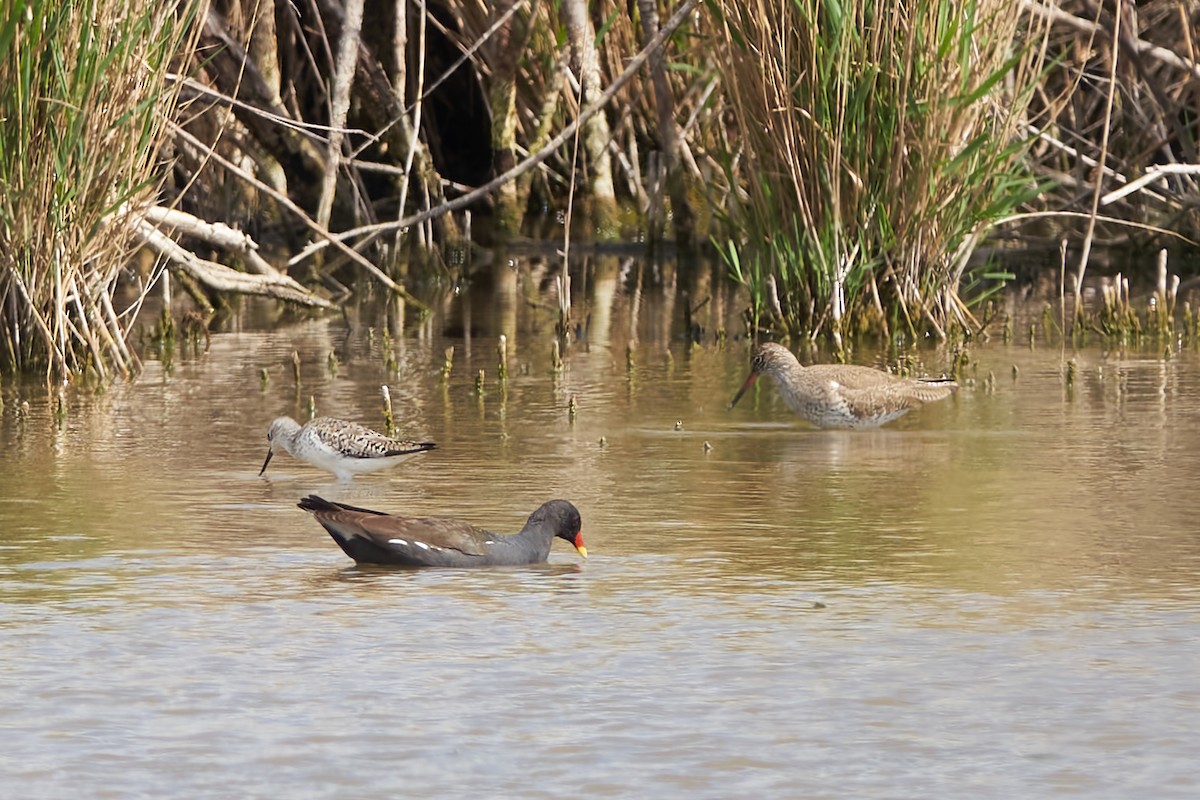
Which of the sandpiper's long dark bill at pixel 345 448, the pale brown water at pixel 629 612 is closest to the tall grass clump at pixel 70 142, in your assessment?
the pale brown water at pixel 629 612

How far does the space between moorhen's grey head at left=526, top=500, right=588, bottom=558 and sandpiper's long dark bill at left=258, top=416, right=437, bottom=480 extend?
1.77 metres

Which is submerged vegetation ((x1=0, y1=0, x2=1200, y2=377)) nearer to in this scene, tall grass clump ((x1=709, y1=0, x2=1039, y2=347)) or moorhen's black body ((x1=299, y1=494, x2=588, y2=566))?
tall grass clump ((x1=709, y1=0, x2=1039, y2=347))

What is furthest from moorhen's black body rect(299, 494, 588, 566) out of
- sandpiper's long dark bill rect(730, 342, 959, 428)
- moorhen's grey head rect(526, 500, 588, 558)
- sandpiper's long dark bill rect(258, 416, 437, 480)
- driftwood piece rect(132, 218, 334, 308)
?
driftwood piece rect(132, 218, 334, 308)

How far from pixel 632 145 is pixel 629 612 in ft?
51.3

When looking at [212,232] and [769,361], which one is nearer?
[769,361]

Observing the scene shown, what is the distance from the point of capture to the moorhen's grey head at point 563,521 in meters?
7.43

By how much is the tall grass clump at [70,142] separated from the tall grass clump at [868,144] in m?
3.45

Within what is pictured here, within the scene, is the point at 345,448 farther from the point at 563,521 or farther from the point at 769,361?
Result: the point at 769,361

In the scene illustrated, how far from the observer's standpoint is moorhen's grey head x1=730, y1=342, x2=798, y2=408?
11.0m

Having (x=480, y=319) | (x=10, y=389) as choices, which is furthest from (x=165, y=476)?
(x=480, y=319)

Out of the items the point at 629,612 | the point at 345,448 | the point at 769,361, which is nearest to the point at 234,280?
the point at 769,361

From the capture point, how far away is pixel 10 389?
11773 mm

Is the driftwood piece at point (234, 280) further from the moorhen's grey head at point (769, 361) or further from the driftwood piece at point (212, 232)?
the moorhen's grey head at point (769, 361)

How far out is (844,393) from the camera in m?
10.7
